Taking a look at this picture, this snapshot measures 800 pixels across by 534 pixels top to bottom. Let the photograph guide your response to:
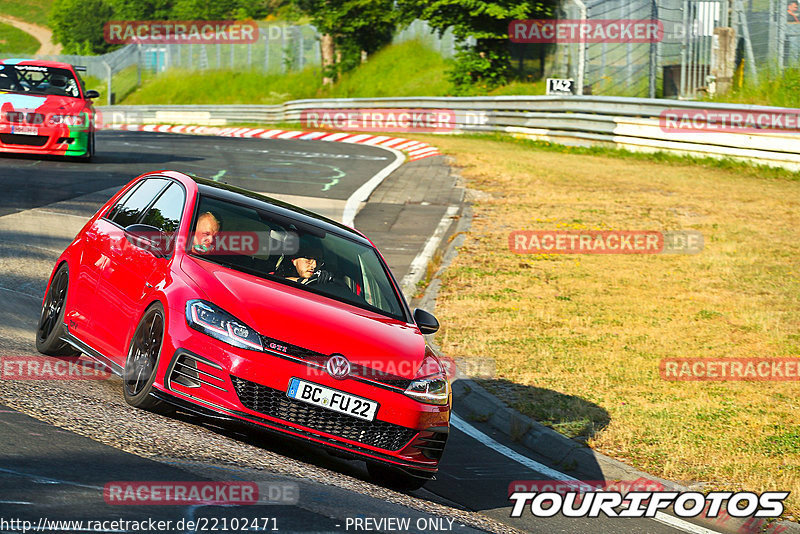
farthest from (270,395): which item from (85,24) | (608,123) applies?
(85,24)

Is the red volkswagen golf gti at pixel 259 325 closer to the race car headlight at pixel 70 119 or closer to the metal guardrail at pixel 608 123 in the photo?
the race car headlight at pixel 70 119

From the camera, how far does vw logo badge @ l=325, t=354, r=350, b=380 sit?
20.1 ft

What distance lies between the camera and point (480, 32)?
40.8m

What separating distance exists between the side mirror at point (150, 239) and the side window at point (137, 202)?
0.77m

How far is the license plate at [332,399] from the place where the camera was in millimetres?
6059

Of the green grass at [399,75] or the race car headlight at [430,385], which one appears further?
the green grass at [399,75]

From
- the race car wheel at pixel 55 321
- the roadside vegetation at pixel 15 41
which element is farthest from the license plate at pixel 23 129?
the roadside vegetation at pixel 15 41

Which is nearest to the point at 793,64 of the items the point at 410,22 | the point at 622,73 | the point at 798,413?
the point at 622,73

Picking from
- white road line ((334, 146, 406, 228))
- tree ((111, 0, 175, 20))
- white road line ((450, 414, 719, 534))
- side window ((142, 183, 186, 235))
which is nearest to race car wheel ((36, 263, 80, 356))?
side window ((142, 183, 186, 235))

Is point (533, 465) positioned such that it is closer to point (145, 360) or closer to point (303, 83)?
point (145, 360)

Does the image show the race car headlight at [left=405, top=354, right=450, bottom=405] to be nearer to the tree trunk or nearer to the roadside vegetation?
the tree trunk

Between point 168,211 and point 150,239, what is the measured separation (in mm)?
530

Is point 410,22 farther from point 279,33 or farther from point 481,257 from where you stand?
point 481,257

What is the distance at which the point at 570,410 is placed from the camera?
29.5ft
